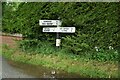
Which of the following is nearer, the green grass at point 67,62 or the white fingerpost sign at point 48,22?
the green grass at point 67,62

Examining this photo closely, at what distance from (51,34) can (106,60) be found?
2097 millimetres

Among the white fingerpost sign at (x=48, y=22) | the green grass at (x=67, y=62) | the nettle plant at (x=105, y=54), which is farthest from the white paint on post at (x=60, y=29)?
the nettle plant at (x=105, y=54)

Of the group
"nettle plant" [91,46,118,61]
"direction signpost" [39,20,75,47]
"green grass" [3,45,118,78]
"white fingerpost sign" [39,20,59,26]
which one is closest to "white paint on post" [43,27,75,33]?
"direction signpost" [39,20,75,47]

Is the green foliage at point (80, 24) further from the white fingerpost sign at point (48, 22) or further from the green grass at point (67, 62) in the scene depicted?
the green grass at point (67, 62)

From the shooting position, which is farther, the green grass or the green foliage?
the green foliage

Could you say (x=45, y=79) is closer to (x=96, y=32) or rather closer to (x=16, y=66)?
(x=16, y=66)

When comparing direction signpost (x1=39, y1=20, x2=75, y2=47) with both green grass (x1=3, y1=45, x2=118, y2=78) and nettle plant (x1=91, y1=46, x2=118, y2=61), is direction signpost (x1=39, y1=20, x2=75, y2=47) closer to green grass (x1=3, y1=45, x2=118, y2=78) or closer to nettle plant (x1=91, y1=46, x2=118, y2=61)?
green grass (x1=3, y1=45, x2=118, y2=78)

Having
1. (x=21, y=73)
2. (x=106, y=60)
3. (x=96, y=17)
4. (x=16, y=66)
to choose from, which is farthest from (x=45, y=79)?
(x=96, y=17)

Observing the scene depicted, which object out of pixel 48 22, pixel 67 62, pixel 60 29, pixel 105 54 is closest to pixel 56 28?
pixel 60 29

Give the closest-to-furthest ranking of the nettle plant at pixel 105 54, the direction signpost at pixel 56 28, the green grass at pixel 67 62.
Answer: the green grass at pixel 67 62 → the nettle plant at pixel 105 54 → the direction signpost at pixel 56 28

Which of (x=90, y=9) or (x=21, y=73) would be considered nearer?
(x=21, y=73)

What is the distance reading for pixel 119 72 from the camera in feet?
24.8

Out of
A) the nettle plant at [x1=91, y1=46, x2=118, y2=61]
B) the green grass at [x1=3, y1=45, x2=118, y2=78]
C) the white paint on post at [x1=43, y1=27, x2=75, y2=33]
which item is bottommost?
the green grass at [x1=3, y1=45, x2=118, y2=78]

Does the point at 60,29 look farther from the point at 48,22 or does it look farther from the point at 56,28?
the point at 48,22
